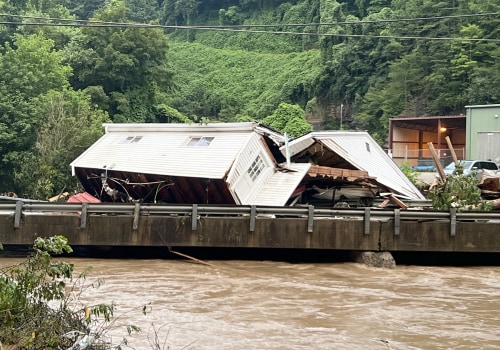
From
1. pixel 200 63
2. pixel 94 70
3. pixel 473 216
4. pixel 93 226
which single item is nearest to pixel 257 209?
pixel 93 226

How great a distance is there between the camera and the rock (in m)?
17.3

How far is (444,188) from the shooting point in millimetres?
19750

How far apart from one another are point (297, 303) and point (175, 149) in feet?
32.2

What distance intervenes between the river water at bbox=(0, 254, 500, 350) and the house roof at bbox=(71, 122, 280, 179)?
366 centimetres

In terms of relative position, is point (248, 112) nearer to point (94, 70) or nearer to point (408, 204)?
point (94, 70)

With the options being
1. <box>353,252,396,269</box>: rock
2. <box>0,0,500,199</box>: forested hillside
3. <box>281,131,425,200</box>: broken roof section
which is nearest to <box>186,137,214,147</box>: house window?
<box>0,0,500,199</box>: forested hillside

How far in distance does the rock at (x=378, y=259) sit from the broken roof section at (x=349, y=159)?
4.78 m

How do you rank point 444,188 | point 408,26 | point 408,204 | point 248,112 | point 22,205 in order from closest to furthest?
point 22,205 < point 444,188 < point 408,204 < point 408,26 < point 248,112

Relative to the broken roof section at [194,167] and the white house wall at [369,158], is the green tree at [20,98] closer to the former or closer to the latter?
the broken roof section at [194,167]

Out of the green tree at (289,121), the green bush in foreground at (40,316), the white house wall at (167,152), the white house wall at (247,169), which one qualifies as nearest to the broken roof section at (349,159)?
the white house wall at (247,169)

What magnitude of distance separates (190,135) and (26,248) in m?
6.82

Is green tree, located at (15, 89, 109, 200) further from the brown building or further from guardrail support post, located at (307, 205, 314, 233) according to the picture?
the brown building

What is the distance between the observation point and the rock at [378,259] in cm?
1733

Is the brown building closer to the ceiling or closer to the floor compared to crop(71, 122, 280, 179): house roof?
closer to the ceiling
